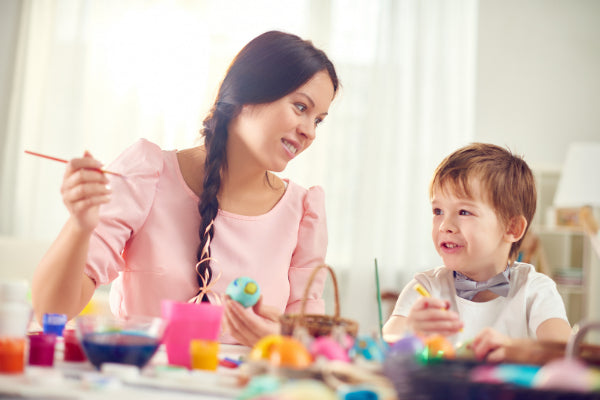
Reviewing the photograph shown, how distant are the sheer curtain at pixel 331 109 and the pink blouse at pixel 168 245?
8.80 feet

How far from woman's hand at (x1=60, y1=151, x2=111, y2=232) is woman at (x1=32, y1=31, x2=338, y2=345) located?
32 centimetres

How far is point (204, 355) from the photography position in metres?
0.88

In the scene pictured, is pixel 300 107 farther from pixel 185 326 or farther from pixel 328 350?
pixel 328 350

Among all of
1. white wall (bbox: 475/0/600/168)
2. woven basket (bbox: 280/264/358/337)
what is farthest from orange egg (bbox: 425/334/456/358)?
white wall (bbox: 475/0/600/168)

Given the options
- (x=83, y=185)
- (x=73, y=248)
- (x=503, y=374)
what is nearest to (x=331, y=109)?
(x=73, y=248)

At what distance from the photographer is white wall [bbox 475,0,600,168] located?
4.79 metres

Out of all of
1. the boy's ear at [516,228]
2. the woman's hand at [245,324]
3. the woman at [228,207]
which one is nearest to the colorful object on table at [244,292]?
the woman's hand at [245,324]

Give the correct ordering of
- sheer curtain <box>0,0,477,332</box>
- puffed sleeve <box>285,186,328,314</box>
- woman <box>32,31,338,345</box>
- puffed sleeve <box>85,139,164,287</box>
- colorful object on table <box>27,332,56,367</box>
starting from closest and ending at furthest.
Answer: colorful object on table <box>27,332,56,367</box>, puffed sleeve <box>85,139,164,287</box>, woman <box>32,31,338,345</box>, puffed sleeve <box>285,186,328,314</box>, sheer curtain <box>0,0,477,332</box>

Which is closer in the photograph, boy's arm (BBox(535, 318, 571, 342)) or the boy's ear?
boy's arm (BBox(535, 318, 571, 342))

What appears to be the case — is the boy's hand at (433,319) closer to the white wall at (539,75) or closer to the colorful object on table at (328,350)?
the colorful object on table at (328,350)

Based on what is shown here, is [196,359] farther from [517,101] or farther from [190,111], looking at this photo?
[517,101]

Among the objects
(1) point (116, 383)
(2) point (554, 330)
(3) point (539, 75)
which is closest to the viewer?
(1) point (116, 383)

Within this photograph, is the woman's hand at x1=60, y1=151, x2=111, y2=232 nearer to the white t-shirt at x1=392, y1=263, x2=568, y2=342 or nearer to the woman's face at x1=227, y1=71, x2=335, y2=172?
the woman's face at x1=227, y1=71, x2=335, y2=172

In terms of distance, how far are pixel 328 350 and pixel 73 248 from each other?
61cm
